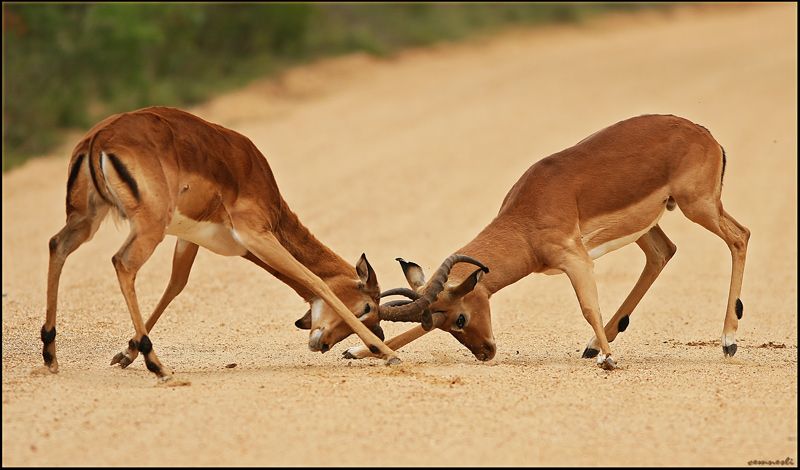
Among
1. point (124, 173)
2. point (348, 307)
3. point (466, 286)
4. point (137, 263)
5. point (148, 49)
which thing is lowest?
point (348, 307)

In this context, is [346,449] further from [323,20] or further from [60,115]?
[323,20]

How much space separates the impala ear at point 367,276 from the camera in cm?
920

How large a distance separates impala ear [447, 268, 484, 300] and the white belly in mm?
1590

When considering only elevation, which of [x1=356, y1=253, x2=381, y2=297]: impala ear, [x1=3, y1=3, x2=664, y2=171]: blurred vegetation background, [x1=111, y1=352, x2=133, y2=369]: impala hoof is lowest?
[x1=111, y1=352, x2=133, y2=369]: impala hoof

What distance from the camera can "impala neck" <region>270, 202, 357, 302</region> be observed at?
9.27m

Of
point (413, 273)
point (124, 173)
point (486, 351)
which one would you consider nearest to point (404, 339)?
point (413, 273)

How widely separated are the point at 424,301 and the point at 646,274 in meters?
2.66

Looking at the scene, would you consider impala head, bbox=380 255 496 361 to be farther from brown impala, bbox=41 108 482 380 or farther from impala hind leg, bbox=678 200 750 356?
impala hind leg, bbox=678 200 750 356

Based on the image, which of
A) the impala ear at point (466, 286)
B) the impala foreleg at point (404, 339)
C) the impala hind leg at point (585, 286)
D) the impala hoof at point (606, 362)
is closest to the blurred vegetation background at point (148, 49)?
the impala foreleg at point (404, 339)

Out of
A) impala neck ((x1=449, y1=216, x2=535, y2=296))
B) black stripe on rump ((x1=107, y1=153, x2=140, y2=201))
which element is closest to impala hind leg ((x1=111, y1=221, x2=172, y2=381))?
black stripe on rump ((x1=107, y1=153, x2=140, y2=201))

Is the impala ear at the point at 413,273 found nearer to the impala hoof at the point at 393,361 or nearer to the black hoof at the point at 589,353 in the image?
the impala hoof at the point at 393,361

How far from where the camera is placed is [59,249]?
27.4 ft

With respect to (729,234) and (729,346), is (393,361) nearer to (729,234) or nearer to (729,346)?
(729,346)

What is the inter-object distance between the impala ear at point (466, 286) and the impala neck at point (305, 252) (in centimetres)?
81
